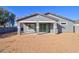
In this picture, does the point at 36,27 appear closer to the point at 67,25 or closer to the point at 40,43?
the point at 40,43

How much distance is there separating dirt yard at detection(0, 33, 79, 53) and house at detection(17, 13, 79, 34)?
0.24m

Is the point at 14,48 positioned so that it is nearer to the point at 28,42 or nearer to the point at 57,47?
the point at 28,42

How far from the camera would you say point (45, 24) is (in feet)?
23.6

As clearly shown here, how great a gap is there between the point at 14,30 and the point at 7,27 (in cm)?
27

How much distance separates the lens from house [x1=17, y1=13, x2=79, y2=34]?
261 inches

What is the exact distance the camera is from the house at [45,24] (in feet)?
21.7

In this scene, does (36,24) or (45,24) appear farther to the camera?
(45,24)

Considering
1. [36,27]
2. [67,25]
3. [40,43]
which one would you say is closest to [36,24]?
[36,27]

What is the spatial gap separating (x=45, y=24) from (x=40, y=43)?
40.2 inches

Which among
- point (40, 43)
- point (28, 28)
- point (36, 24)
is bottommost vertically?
point (40, 43)

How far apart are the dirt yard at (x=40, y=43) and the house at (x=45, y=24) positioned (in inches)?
9.4

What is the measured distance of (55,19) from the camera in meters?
7.08
